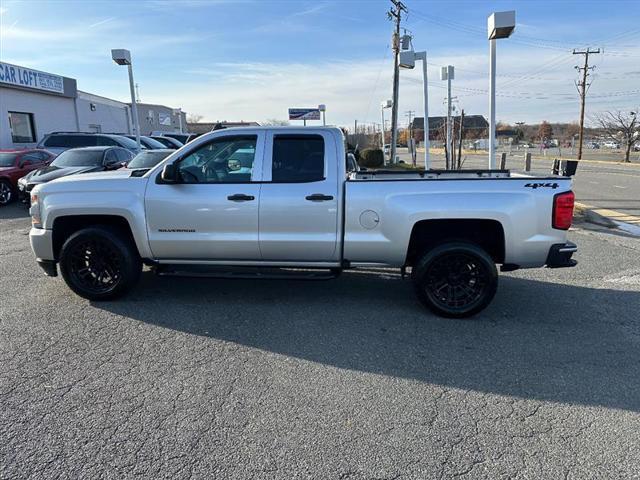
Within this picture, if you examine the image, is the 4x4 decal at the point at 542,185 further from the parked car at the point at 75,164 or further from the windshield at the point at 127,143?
the windshield at the point at 127,143

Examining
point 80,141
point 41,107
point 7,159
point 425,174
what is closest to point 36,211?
point 425,174

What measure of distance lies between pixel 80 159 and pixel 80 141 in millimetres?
5394

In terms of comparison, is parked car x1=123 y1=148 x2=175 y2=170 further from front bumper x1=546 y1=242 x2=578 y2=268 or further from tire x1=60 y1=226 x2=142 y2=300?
front bumper x1=546 y1=242 x2=578 y2=268

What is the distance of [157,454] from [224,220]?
2632 mm

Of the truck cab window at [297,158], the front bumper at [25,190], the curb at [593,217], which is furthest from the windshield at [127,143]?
the curb at [593,217]

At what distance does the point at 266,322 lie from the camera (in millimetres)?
4648

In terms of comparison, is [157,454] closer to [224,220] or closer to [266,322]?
[266,322]

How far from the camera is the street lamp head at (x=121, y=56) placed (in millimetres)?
13078

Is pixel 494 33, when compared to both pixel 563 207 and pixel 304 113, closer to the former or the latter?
pixel 563 207

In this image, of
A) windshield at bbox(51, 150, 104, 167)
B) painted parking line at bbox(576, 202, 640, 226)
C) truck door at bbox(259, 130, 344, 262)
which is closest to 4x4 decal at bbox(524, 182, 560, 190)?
truck door at bbox(259, 130, 344, 262)

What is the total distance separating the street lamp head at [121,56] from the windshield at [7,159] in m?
4.07

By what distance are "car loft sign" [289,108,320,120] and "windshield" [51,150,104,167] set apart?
23772 millimetres

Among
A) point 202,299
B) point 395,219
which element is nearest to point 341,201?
point 395,219

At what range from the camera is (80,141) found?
17422mm
